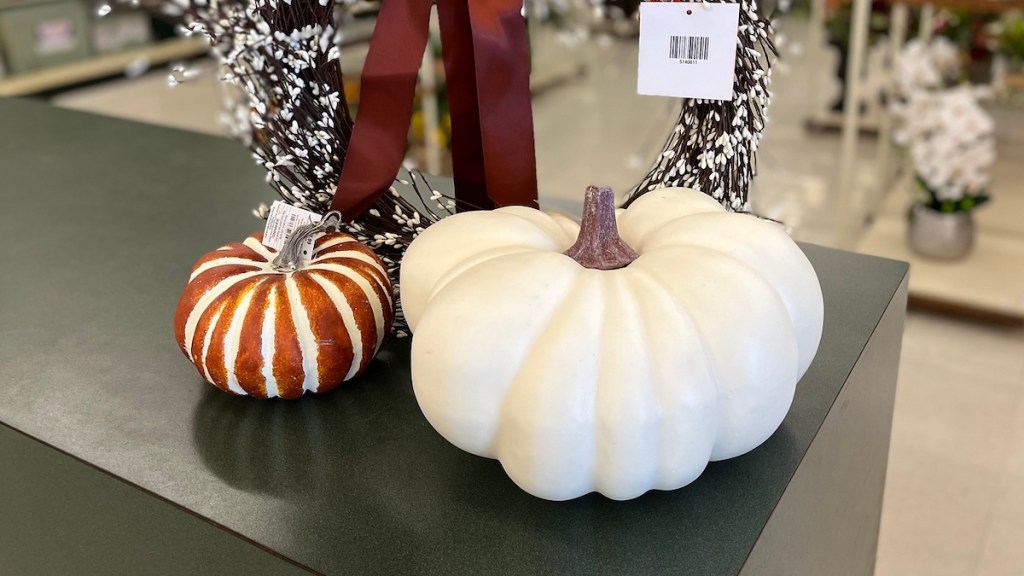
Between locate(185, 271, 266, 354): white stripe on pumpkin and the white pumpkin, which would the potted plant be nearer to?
the white pumpkin

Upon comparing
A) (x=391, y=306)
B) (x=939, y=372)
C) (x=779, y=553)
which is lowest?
(x=939, y=372)

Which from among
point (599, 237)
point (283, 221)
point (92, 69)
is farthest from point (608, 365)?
point (92, 69)

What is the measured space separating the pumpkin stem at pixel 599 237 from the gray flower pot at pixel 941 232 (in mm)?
2111

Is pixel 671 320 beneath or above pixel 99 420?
above

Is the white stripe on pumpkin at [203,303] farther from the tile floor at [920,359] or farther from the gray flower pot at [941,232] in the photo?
the gray flower pot at [941,232]

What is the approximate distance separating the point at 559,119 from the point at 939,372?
98.3 inches

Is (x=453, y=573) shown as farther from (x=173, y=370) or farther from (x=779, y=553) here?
(x=173, y=370)

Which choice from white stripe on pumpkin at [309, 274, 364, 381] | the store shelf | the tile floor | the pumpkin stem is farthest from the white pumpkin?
the store shelf

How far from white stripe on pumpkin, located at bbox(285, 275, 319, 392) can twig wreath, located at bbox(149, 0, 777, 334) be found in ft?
0.41

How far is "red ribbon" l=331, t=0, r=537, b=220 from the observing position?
0.72 metres

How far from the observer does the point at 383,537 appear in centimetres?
57

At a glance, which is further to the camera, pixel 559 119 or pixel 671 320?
pixel 559 119

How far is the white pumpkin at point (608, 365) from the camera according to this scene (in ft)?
1.75

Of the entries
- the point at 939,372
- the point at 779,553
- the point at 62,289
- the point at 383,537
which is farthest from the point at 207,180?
the point at 939,372
